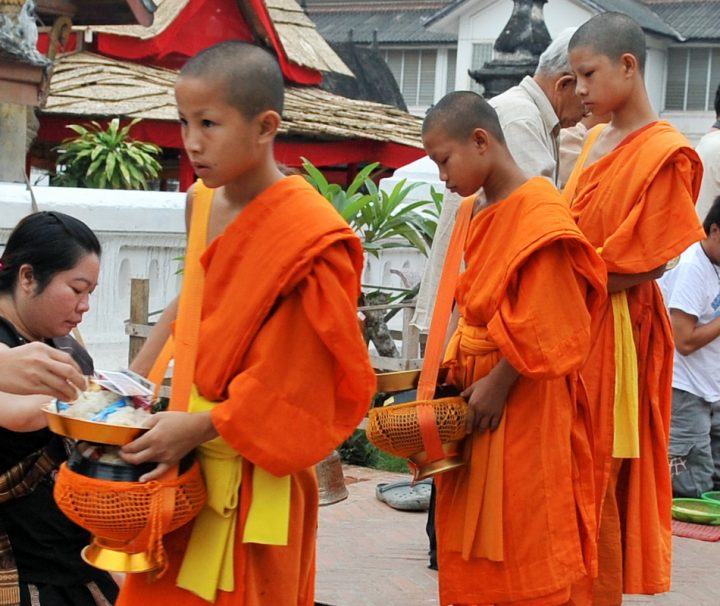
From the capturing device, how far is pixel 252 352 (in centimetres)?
275

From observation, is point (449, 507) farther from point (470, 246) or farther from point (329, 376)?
point (329, 376)

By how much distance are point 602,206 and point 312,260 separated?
1.59 m

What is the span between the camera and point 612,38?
3.99 metres

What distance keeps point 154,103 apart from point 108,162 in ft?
11.3

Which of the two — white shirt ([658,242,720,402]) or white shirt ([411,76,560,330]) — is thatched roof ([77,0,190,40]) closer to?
white shirt ([658,242,720,402])

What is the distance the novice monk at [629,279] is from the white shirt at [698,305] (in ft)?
6.46

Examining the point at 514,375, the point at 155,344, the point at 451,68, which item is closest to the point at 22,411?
the point at 155,344

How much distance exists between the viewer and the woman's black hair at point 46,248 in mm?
3178

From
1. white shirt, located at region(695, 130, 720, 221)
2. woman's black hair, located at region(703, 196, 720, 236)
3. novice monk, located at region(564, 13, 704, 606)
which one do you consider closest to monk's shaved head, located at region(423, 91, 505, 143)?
novice monk, located at region(564, 13, 704, 606)

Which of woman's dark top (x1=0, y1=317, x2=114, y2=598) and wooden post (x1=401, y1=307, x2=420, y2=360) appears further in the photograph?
wooden post (x1=401, y1=307, x2=420, y2=360)

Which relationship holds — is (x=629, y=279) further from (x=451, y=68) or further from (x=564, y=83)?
(x=451, y=68)

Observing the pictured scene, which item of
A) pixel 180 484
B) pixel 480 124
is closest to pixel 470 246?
pixel 480 124

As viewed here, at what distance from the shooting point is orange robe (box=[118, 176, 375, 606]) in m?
2.70

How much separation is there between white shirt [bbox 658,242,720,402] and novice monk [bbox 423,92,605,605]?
2.44m
